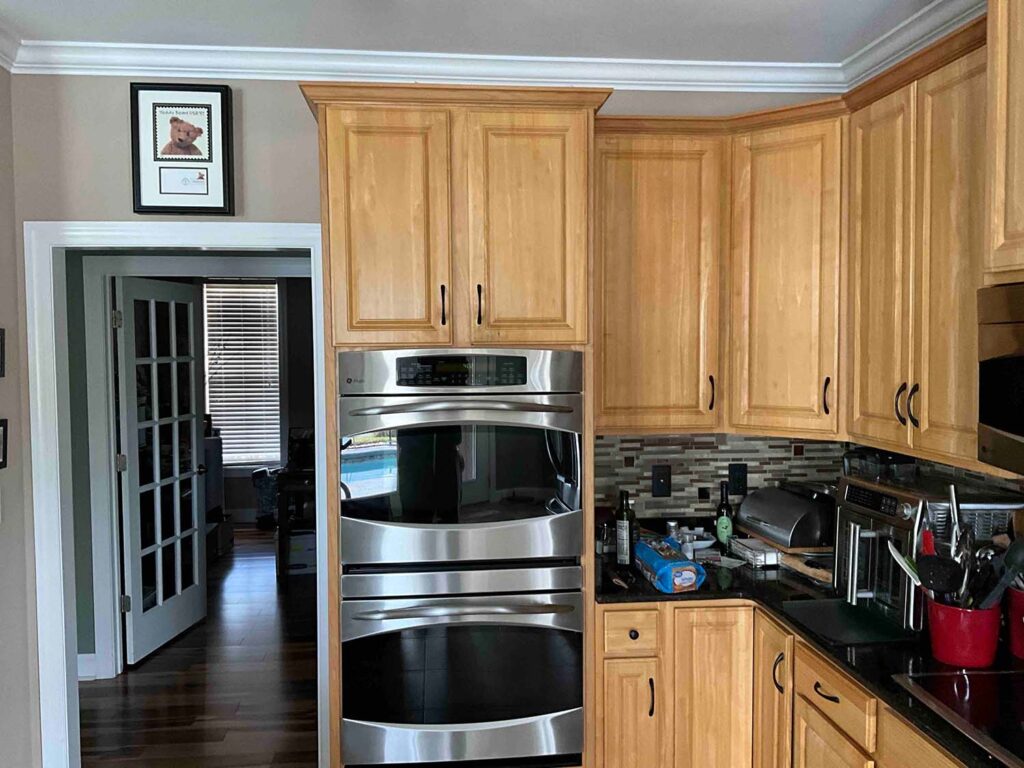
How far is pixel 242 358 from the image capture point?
729 centimetres

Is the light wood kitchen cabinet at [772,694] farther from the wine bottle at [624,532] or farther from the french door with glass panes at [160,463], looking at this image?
the french door with glass panes at [160,463]

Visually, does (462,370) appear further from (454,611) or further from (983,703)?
(983,703)

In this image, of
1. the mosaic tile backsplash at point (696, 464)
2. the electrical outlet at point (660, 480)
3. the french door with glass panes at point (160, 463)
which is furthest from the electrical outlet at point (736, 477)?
the french door with glass panes at point (160, 463)

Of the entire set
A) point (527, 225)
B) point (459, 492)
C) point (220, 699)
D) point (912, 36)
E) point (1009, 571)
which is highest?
point (912, 36)

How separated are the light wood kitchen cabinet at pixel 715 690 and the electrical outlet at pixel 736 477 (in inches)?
24.4

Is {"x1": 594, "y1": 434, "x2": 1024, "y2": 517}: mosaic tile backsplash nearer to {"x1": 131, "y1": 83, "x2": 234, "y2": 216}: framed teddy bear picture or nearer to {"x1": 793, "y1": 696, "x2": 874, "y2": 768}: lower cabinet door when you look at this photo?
{"x1": 793, "y1": 696, "x2": 874, "y2": 768}: lower cabinet door

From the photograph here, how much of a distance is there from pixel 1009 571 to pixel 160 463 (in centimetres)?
396

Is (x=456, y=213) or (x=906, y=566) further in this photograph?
(x=456, y=213)

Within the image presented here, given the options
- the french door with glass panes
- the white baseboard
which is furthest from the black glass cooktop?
the white baseboard

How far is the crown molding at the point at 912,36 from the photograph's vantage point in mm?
2146

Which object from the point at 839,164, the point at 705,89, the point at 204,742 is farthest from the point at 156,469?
the point at 839,164

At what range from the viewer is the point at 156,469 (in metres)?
4.11

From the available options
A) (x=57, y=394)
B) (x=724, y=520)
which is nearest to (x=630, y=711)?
(x=724, y=520)

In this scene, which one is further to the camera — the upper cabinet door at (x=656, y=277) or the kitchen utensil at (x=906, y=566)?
the upper cabinet door at (x=656, y=277)
